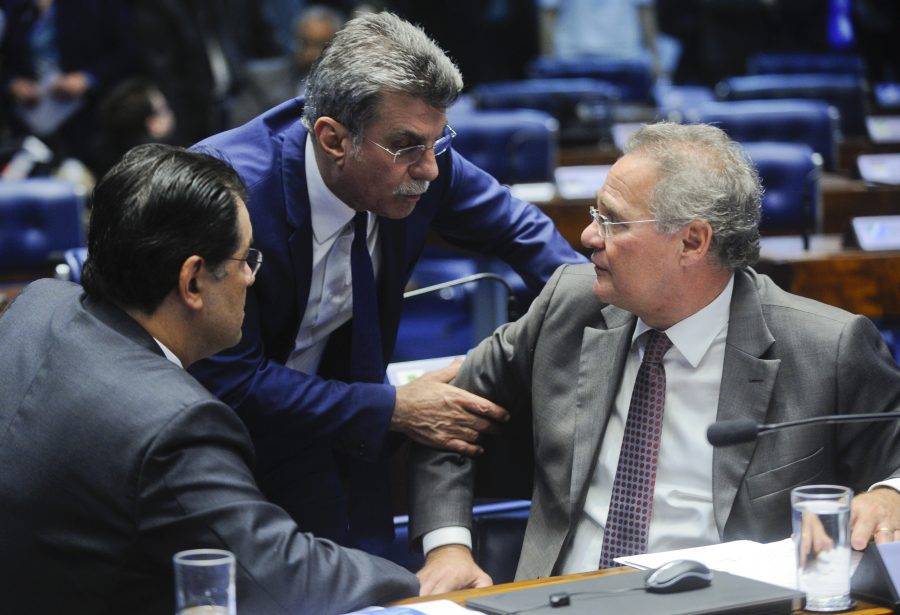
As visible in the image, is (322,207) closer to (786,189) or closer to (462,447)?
(462,447)

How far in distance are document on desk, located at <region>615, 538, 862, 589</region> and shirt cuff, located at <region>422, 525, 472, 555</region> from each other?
1.57 feet

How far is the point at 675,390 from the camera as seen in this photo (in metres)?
2.33

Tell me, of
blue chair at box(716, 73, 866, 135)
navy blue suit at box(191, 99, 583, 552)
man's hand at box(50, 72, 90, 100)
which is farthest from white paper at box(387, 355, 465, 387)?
blue chair at box(716, 73, 866, 135)

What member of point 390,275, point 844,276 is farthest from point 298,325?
point 844,276

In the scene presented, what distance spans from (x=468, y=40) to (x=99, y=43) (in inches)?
118

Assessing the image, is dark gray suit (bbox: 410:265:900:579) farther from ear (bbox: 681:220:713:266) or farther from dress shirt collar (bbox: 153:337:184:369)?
dress shirt collar (bbox: 153:337:184:369)

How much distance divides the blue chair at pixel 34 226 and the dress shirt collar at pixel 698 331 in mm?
3002

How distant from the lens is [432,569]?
2312mm

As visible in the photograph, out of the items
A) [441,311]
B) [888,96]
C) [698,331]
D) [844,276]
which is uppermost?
[698,331]

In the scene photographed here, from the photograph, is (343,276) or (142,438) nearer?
(142,438)

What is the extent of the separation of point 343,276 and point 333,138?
30 cm

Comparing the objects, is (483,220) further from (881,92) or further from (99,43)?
(881,92)

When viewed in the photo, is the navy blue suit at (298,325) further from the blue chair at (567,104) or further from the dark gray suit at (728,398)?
the blue chair at (567,104)

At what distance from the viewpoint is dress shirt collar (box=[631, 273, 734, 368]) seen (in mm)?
2328
